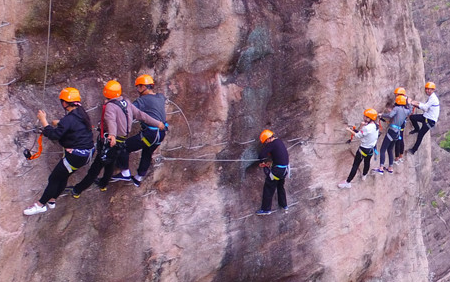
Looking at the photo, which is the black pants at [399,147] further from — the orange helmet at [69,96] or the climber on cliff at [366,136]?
the orange helmet at [69,96]

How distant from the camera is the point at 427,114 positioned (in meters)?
12.3

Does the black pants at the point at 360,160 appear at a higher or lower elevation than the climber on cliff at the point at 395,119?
lower

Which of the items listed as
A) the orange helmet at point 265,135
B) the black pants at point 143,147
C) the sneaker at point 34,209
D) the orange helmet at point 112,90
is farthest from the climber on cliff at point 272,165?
the sneaker at point 34,209

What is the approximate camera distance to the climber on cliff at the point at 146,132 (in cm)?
782

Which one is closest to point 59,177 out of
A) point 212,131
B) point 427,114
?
point 212,131

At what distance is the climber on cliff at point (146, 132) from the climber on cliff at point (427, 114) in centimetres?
673

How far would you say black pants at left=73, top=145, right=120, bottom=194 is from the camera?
746 cm

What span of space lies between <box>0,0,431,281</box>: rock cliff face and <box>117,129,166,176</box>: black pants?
1.34 ft

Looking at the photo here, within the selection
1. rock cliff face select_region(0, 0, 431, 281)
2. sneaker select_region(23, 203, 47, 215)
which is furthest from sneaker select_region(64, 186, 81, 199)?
sneaker select_region(23, 203, 47, 215)

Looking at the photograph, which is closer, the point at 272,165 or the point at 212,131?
the point at 212,131

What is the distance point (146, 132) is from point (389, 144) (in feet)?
21.0

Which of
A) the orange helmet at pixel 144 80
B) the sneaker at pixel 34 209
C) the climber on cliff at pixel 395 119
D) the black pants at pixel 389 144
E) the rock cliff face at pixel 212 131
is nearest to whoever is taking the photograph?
the sneaker at pixel 34 209

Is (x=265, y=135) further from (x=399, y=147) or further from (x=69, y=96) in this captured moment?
(x=399, y=147)

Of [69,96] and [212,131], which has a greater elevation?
[69,96]
